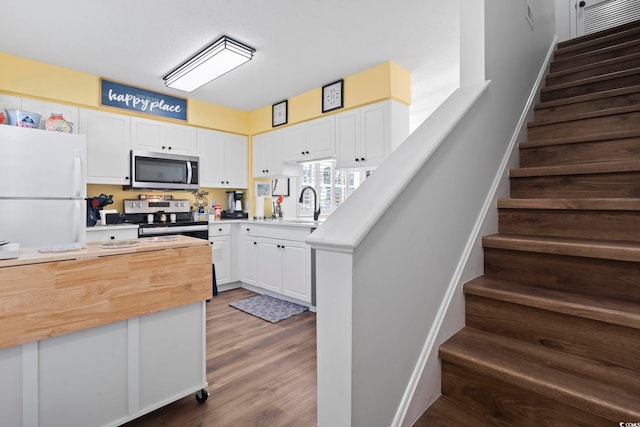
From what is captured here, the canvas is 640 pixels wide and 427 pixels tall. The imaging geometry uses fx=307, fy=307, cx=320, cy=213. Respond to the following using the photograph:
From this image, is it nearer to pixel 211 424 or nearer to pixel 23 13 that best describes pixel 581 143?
pixel 211 424

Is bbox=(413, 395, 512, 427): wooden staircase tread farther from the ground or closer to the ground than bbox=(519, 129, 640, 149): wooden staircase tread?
closer to the ground

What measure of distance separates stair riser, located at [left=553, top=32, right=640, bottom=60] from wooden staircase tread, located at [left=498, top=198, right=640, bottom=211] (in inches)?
80.2

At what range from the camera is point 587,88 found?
6.73 ft

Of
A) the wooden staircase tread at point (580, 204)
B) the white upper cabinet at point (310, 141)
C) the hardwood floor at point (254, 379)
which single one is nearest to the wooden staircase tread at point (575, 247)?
the wooden staircase tread at point (580, 204)

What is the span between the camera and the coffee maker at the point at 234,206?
4.55m

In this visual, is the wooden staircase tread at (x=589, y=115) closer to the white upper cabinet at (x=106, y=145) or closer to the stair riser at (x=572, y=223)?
the stair riser at (x=572, y=223)

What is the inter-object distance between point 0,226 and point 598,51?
4845mm

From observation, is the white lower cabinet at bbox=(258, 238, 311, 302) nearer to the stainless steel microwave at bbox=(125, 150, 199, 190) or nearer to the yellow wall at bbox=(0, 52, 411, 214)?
the stainless steel microwave at bbox=(125, 150, 199, 190)

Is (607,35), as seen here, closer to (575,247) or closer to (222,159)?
(575,247)

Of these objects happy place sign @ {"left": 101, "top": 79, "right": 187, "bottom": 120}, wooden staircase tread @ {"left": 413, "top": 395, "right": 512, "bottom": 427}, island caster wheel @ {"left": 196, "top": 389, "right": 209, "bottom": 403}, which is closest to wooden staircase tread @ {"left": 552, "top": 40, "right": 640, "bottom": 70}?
wooden staircase tread @ {"left": 413, "top": 395, "right": 512, "bottom": 427}

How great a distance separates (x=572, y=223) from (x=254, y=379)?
200 cm

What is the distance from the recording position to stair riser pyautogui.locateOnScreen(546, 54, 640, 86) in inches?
80.9

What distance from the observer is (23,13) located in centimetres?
229

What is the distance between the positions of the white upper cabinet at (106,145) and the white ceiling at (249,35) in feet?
1.57
